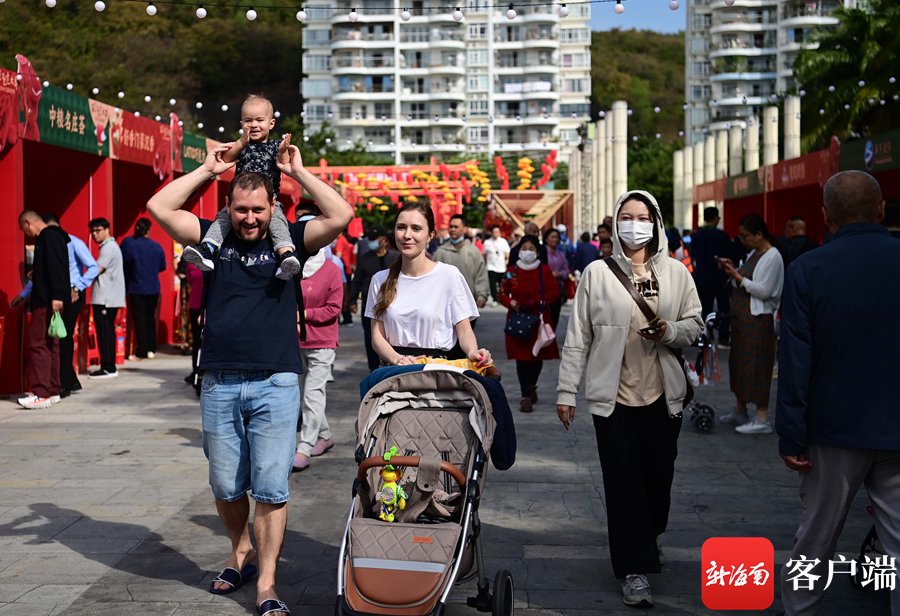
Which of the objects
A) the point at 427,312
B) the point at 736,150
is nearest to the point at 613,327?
the point at 427,312

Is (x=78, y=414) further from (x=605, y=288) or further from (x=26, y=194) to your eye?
(x=605, y=288)

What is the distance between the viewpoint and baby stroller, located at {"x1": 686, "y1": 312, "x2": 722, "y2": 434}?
800 centimetres

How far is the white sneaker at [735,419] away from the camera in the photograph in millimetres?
10752

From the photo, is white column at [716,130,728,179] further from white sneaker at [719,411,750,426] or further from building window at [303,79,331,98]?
building window at [303,79,331,98]

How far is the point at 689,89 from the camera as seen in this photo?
368 feet

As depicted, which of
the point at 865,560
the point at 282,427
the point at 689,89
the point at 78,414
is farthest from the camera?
the point at 689,89

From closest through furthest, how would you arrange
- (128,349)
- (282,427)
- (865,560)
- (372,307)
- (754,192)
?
(282,427) < (865,560) < (372,307) < (128,349) < (754,192)

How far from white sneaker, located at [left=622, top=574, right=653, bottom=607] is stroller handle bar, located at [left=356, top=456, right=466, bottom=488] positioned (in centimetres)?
112

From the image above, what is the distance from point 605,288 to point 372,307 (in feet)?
4.01

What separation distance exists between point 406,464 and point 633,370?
4.61 ft

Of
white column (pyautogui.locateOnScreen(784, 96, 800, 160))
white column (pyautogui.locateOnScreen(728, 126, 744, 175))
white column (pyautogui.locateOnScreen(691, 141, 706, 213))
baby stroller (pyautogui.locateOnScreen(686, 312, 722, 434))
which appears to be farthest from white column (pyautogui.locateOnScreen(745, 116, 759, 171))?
baby stroller (pyautogui.locateOnScreen(686, 312, 722, 434))

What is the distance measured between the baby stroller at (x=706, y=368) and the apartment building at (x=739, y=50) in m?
94.1

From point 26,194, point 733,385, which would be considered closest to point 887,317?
point 733,385

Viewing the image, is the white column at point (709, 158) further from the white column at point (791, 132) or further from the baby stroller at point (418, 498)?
the baby stroller at point (418, 498)
